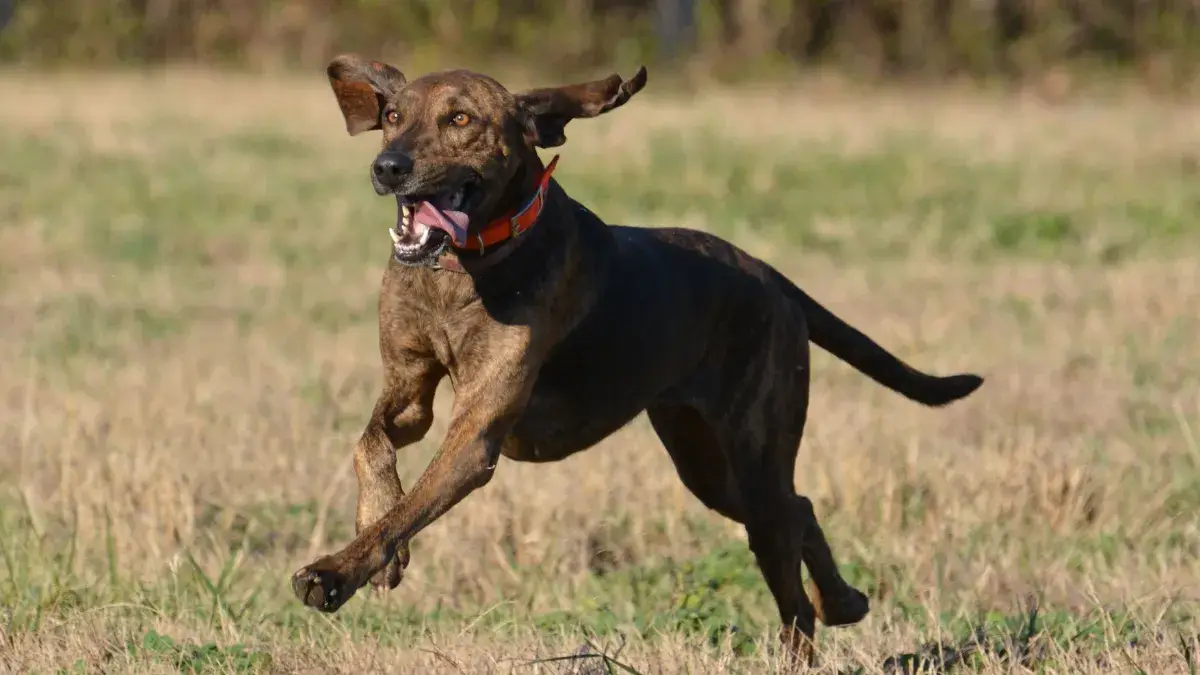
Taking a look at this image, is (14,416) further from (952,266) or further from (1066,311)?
(952,266)

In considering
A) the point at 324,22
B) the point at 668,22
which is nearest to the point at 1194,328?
the point at 668,22

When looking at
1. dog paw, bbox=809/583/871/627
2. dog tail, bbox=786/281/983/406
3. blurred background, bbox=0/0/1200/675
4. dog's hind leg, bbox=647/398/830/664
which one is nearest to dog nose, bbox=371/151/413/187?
blurred background, bbox=0/0/1200/675

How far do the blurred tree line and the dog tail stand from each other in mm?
21595

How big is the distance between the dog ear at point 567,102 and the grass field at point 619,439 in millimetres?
1424

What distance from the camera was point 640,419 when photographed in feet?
31.6

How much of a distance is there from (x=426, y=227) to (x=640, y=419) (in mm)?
4719

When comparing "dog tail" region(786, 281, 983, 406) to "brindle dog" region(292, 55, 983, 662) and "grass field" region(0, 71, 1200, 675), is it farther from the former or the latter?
"grass field" region(0, 71, 1200, 675)

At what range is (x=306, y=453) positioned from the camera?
8.55 m

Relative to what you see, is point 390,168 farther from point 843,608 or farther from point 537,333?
point 843,608

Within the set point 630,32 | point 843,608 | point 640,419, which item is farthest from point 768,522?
point 630,32

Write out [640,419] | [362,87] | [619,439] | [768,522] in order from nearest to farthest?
[362,87], [768,522], [619,439], [640,419]

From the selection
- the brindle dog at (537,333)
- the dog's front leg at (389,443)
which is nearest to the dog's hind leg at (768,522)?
the brindle dog at (537,333)

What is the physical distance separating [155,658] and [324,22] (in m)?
28.7

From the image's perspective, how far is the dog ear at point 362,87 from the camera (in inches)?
217
